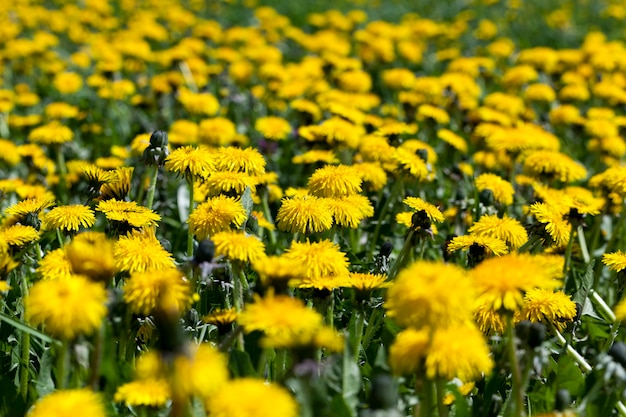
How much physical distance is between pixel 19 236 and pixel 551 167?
2.61 metres

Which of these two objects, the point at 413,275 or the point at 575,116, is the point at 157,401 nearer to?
the point at 413,275

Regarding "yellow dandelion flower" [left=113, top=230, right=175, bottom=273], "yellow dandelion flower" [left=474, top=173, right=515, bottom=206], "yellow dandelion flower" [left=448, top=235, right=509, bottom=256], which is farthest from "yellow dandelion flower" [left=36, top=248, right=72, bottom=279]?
"yellow dandelion flower" [left=474, top=173, right=515, bottom=206]

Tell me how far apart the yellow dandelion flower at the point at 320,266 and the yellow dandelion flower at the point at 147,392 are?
54 centimetres

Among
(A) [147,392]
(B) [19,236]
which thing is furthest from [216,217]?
(A) [147,392]

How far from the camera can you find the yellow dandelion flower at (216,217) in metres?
2.48

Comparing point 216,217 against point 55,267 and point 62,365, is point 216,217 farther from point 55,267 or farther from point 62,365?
point 62,365

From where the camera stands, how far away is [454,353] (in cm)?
175

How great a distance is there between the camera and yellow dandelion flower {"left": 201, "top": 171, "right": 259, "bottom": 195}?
9.19 feet

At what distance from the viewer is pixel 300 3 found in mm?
12055

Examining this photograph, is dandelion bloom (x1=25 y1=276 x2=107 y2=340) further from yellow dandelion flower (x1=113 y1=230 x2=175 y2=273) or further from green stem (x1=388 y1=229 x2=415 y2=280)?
green stem (x1=388 y1=229 x2=415 y2=280)

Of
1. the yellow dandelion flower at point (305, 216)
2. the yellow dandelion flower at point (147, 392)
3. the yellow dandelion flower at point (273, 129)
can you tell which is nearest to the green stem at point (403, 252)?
the yellow dandelion flower at point (305, 216)

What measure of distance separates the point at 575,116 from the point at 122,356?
4136mm

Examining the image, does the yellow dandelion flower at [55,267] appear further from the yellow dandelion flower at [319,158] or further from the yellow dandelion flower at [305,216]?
the yellow dandelion flower at [319,158]

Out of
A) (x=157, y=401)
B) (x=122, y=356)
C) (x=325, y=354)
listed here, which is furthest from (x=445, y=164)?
(x=157, y=401)
